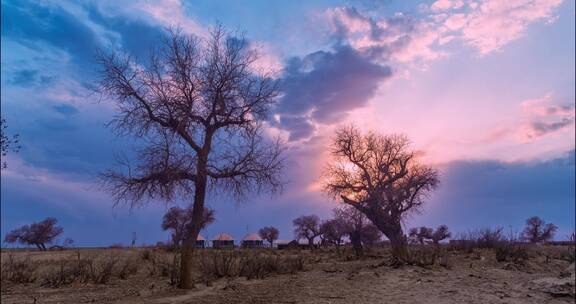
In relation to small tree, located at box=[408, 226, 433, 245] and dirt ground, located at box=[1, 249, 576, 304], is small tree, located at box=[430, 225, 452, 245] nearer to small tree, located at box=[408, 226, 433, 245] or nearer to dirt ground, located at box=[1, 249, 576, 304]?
small tree, located at box=[408, 226, 433, 245]

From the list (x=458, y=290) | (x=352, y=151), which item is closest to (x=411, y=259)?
(x=458, y=290)

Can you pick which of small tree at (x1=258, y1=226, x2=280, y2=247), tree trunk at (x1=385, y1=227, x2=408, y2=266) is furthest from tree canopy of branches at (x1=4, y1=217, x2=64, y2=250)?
tree trunk at (x1=385, y1=227, x2=408, y2=266)

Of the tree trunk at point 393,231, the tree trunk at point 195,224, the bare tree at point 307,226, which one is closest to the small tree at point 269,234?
the bare tree at point 307,226

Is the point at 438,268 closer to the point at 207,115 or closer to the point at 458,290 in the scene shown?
the point at 458,290

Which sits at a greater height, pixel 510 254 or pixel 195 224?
pixel 195 224

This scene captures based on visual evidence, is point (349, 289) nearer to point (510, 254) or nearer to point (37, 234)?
point (510, 254)

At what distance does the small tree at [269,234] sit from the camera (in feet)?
326

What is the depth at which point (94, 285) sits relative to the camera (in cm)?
1900

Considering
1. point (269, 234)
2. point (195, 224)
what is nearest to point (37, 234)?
point (269, 234)

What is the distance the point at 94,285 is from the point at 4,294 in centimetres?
314

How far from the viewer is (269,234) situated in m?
99.6

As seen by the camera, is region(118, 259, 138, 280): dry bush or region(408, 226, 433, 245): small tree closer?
region(118, 259, 138, 280): dry bush

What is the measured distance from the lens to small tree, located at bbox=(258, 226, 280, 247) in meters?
99.4

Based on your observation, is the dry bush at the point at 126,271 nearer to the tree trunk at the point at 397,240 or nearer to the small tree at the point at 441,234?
the tree trunk at the point at 397,240
